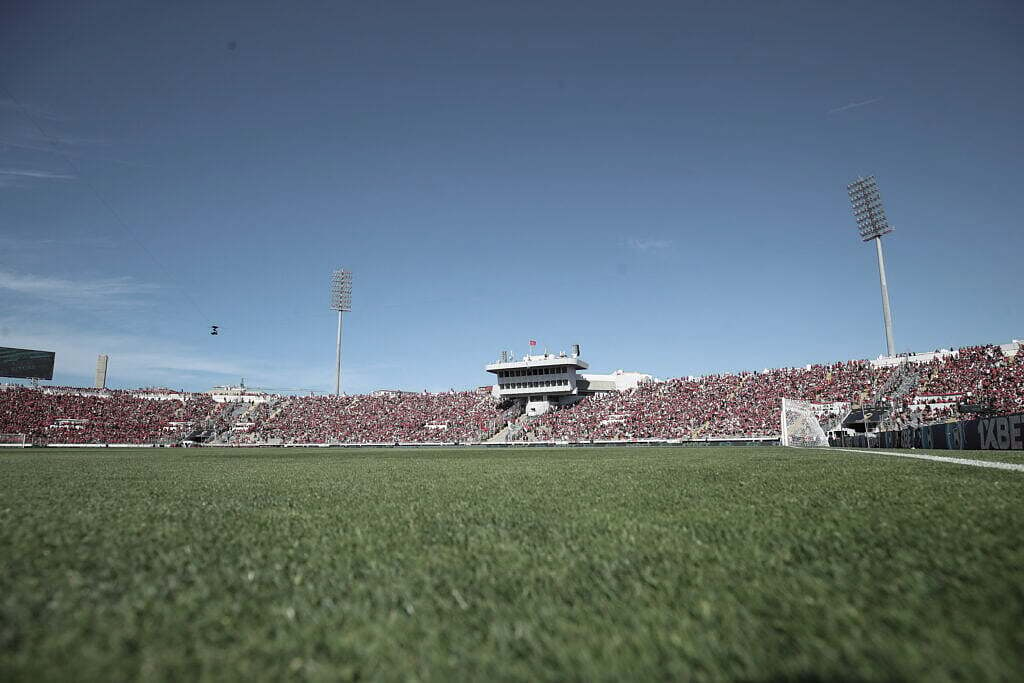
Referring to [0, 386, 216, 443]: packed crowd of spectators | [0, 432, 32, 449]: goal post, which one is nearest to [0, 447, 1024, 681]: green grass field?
[0, 432, 32, 449]: goal post

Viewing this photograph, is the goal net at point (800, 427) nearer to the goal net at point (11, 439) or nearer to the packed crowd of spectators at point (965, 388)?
the packed crowd of spectators at point (965, 388)

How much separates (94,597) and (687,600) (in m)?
2.15

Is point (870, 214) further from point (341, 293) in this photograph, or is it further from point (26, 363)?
point (26, 363)

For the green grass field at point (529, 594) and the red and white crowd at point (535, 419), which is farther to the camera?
the red and white crowd at point (535, 419)

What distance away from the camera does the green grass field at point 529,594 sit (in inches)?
57.8

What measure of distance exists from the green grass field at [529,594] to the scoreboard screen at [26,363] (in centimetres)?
6663

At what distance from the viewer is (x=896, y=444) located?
22.5 meters

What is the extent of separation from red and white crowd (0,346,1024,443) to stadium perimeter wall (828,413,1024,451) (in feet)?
28.2

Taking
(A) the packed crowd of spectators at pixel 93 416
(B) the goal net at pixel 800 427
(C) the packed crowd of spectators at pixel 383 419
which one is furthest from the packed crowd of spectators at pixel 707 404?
(A) the packed crowd of spectators at pixel 93 416

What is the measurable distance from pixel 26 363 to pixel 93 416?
9.39 meters

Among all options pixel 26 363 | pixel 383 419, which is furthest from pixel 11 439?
pixel 383 419

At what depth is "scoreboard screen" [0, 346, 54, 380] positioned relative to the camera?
5491 centimetres

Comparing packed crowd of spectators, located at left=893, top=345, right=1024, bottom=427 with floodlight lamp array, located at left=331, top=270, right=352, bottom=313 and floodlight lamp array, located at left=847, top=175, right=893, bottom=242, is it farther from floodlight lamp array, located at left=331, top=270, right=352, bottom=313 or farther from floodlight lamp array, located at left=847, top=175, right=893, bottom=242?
floodlight lamp array, located at left=331, top=270, right=352, bottom=313

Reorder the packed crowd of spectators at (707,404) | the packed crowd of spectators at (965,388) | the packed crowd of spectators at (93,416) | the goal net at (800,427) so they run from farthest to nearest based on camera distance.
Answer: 1. the packed crowd of spectators at (93,416)
2. the packed crowd of spectators at (707,404)
3. the packed crowd of spectators at (965,388)
4. the goal net at (800,427)
